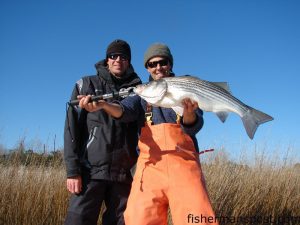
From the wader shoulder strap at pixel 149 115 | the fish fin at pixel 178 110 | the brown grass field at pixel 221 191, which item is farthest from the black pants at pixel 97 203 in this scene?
the brown grass field at pixel 221 191

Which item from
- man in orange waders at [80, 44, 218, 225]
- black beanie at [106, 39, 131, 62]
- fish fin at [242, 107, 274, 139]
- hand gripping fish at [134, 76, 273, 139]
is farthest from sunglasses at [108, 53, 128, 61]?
fish fin at [242, 107, 274, 139]

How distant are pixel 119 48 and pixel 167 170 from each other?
1750 millimetres

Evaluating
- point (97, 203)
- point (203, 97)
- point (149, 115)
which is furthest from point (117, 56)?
A: point (97, 203)

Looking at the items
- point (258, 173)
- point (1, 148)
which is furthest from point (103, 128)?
point (258, 173)

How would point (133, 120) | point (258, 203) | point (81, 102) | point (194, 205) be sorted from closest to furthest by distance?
point (194, 205)
point (81, 102)
point (133, 120)
point (258, 203)

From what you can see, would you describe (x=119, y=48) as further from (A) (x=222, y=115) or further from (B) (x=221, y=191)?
(B) (x=221, y=191)

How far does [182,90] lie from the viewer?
3357 millimetres

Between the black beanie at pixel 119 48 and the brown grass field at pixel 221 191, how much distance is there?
2.68 metres

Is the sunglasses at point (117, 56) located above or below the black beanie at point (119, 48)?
below

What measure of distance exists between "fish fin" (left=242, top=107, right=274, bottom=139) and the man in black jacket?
141 cm

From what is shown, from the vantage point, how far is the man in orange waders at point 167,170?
3.21 m

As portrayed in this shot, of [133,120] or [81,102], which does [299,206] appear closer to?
[133,120]

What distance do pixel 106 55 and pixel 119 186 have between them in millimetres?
1642

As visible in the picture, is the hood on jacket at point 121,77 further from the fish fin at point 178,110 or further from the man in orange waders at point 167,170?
the fish fin at point 178,110
